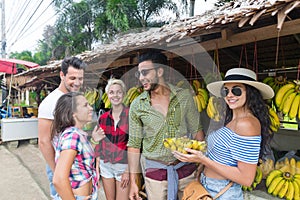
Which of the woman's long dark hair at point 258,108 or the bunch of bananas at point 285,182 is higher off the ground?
the woman's long dark hair at point 258,108

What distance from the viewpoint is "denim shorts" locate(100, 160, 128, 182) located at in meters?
2.04

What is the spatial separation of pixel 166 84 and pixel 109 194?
113 centimetres

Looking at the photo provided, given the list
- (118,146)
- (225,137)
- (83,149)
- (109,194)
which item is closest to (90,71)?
(118,146)

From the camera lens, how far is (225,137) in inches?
51.9

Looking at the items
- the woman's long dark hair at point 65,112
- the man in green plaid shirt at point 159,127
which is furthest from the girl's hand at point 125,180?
the woman's long dark hair at point 65,112

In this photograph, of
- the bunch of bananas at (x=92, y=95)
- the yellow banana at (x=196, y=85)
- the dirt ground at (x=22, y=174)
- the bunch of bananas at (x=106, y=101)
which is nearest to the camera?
the yellow banana at (x=196, y=85)

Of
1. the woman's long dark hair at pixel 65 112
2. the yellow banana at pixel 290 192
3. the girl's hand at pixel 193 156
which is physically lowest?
the yellow banana at pixel 290 192

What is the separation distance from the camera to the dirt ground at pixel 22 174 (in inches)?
137

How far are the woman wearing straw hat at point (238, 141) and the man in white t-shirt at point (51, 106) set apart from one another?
99 cm

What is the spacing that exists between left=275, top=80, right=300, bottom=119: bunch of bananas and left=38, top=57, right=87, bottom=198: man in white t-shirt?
1.62 m

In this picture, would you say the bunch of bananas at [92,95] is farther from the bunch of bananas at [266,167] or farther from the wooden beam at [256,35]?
the bunch of bananas at [266,167]

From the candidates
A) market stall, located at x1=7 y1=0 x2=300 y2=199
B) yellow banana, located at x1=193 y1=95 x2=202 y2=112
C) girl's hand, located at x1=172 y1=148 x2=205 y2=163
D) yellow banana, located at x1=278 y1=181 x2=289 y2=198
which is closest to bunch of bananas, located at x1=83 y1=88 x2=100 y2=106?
market stall, located at x1=7 y1=0 x2=300 y2=199

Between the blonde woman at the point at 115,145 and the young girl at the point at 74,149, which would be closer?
Answer: the young girl at the point at 74,149

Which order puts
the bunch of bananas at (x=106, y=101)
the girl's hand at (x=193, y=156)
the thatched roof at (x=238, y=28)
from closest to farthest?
the thatched roof at (x=238, y=28) → the girl's hand at (x=193, y=156) → the bunch of bananas at (x=106, y=101)
